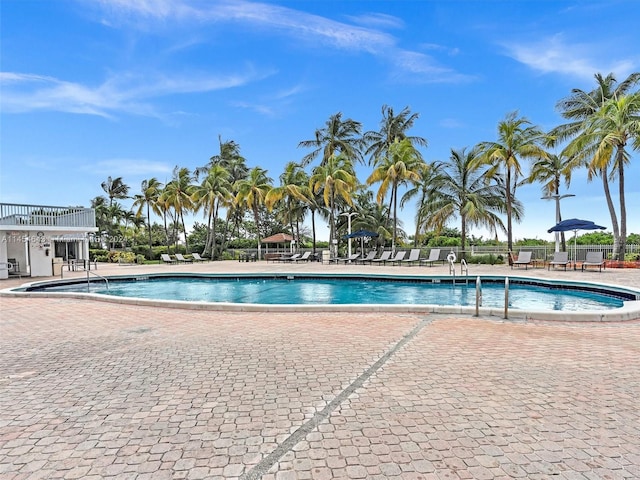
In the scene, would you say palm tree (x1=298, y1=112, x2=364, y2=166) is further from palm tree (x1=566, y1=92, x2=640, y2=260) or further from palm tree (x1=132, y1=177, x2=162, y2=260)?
palm tree (x1=132, y1=177, x2=162, y2=260)

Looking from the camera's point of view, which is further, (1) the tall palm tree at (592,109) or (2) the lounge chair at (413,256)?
(2) the lounge chair at (413,256)

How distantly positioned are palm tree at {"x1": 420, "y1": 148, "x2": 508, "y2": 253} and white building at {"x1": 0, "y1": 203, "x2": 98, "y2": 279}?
19.1m

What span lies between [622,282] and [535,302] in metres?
3.52

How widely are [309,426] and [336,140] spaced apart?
87.4 ft

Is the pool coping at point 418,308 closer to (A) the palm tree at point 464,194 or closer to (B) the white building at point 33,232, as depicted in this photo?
(B) the white building at point 33,232

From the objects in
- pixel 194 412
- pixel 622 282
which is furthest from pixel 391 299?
pixel 194 412

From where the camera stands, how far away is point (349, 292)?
12.9 meters

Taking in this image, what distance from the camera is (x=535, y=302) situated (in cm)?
1015

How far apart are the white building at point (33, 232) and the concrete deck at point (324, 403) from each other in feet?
42.0

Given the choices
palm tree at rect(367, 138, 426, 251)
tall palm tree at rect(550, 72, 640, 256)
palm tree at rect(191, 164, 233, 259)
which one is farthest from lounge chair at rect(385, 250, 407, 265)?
palm tree at rect(191, 164, 233, 259)

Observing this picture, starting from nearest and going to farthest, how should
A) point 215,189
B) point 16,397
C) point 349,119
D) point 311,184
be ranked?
1. point 16,397
2. point 311,184
3. point 349,119
4. point 215,189

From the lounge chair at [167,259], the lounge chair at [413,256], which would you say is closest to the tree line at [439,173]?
the lounge chair at [413,256]

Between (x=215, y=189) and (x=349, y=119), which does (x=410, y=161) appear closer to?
(x=349, y=119)

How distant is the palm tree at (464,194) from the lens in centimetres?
2239
